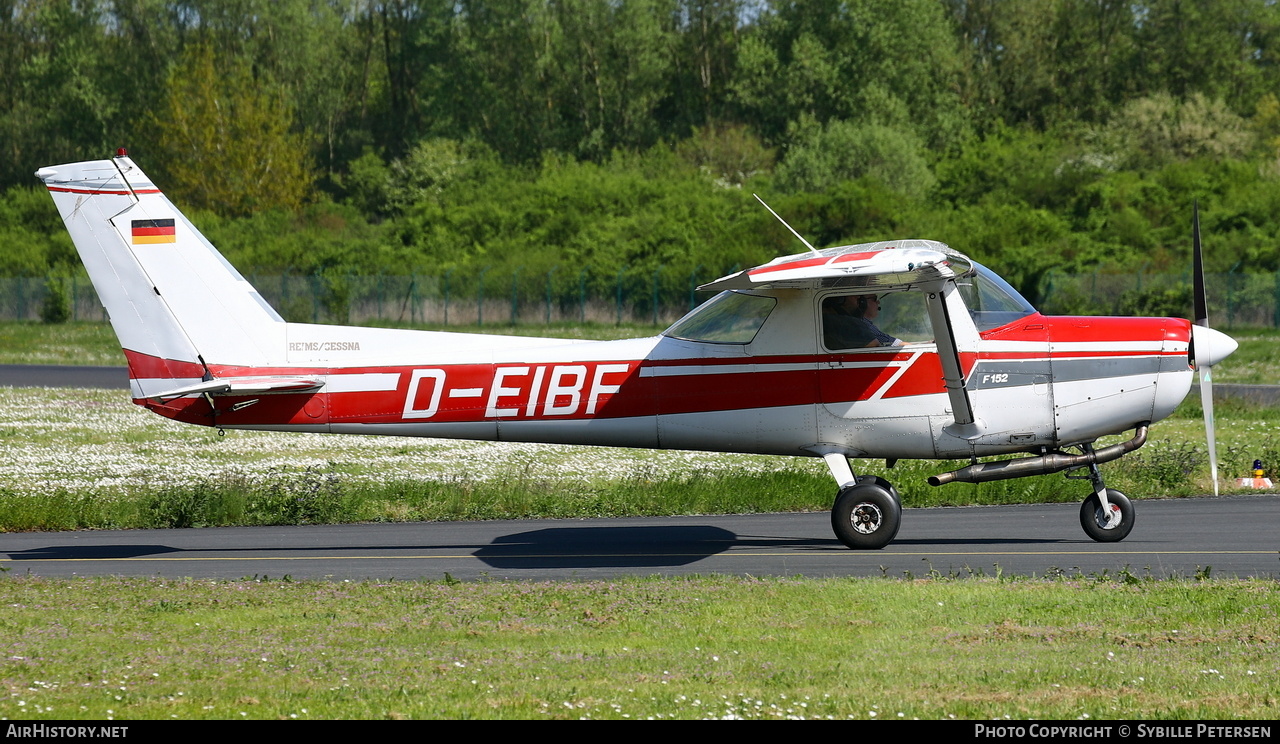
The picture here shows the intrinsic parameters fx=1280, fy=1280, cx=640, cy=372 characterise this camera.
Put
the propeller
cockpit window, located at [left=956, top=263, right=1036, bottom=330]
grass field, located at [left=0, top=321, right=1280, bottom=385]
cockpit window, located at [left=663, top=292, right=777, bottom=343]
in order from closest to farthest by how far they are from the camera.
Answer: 1. the propeller
2. cockpit window, located at [left=956, top=263, right=1036, bottom=330]
3. cockpit window, located at [left=663, top=292, right=777, bottom=343]
4. grass field, located at [left=0, top=321, right=1280, bottom=385]

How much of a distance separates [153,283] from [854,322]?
664 centimetres

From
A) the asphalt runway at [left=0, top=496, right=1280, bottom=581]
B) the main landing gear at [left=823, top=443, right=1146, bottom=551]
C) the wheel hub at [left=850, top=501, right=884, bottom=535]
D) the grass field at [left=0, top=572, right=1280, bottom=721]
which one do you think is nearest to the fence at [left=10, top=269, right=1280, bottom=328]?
the asphalt runway at [left=0, top=496, right=1280, bottom=581]

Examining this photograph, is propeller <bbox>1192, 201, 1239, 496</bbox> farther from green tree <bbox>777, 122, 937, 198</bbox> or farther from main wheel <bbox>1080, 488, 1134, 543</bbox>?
green tree <bbox>777, 122, 937, 198</bbox>

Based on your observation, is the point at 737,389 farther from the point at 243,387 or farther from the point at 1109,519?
the point at 243,387

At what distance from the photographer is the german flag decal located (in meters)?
12.2

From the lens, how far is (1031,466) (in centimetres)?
1155

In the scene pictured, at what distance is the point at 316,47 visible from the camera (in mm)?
80438

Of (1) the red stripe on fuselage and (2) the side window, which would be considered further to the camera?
(1) the red stripe on fuselage

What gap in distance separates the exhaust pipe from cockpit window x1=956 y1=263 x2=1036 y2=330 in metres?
1.26

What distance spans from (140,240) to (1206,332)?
32.8 feet

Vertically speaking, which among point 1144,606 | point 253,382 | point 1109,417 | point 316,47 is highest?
point 316,47

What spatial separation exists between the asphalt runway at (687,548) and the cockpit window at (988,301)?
2.17 metres

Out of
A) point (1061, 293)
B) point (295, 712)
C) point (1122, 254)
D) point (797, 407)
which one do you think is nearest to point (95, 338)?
point (1061, 293)
